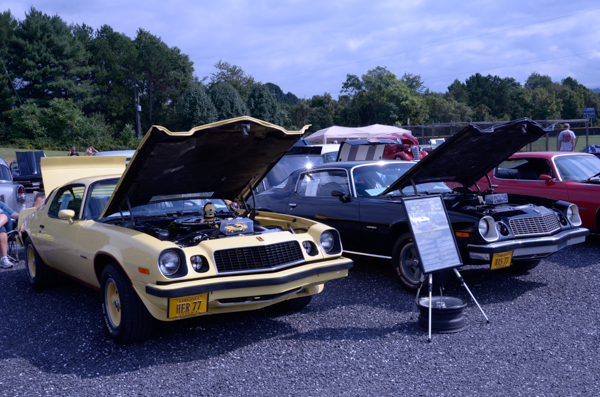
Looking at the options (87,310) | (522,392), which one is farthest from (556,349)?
(87,310)

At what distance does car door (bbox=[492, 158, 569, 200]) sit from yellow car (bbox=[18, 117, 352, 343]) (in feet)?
15.9

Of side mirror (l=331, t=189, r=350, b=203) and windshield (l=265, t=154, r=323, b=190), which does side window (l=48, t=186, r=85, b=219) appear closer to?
side mirror (l=331, t=189, r=350, b=203)

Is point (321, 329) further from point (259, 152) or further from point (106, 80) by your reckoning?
point (106, 80)

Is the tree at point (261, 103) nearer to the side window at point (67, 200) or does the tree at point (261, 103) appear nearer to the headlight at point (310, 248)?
the side window at point (67, 200)

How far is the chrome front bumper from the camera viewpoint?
16.0 ft

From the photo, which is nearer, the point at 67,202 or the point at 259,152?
the point at 259,152

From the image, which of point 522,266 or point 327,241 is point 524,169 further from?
point 327,241

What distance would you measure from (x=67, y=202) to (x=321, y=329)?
3155 mm

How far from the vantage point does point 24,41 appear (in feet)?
162

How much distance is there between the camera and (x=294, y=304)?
4.84 meters

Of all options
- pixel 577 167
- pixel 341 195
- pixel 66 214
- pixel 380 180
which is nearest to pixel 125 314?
pixel 66 214

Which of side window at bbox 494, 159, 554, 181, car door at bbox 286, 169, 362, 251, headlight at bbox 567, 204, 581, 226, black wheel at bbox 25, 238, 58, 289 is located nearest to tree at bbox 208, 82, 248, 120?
side window at bbox 494, 159, 554, 181

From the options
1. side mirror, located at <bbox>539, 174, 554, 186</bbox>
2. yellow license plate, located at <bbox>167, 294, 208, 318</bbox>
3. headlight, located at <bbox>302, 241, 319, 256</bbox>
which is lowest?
yellow license plate, located at <bbox>167, 294, 208, 318</bbox>

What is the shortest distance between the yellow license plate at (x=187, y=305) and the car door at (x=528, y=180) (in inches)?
245
